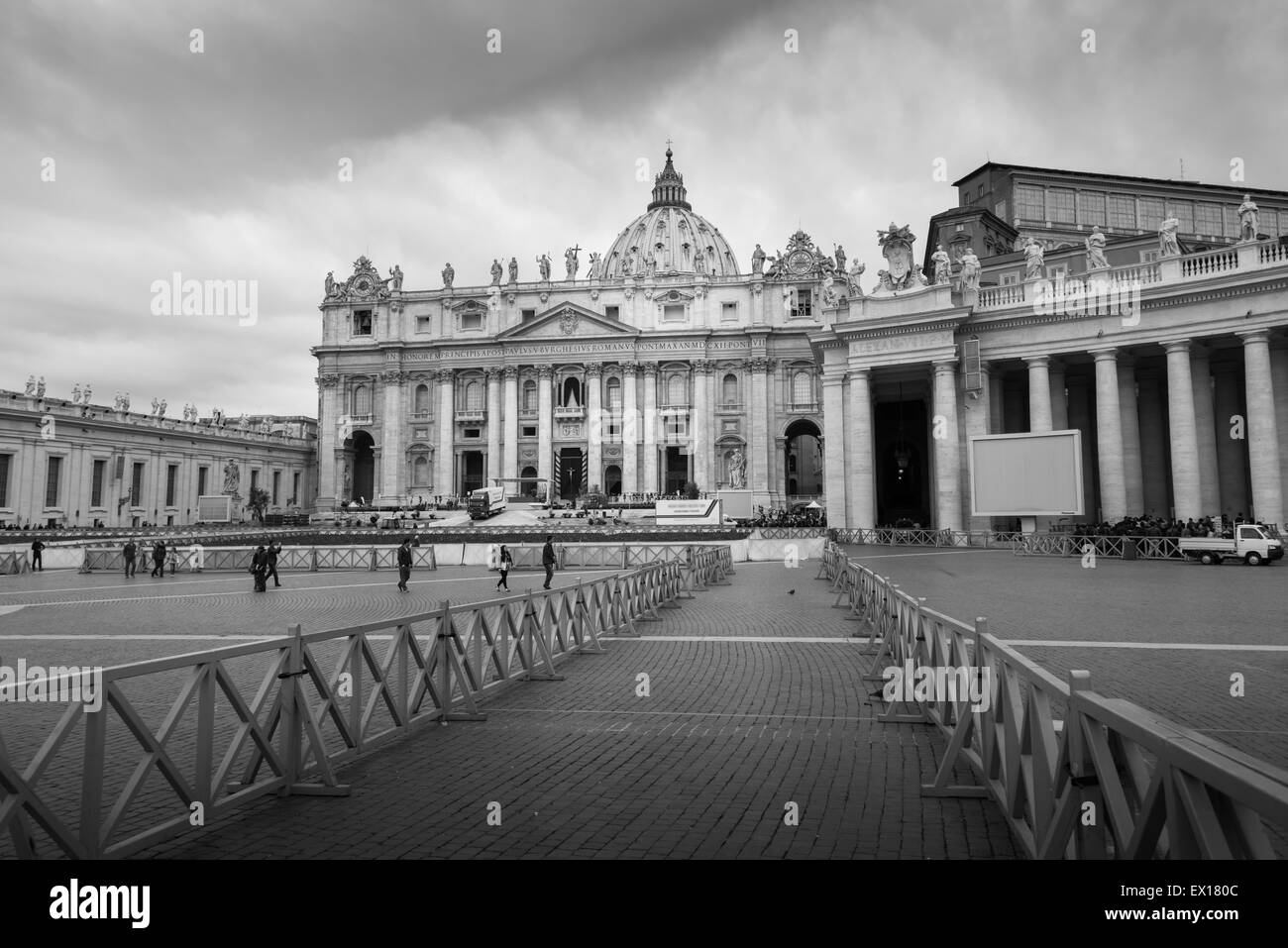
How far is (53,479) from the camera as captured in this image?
201 feet

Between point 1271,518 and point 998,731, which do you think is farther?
point 1271,518

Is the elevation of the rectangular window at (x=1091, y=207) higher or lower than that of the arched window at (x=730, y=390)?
higher

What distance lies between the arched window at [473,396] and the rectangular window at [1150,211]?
58.2 meters

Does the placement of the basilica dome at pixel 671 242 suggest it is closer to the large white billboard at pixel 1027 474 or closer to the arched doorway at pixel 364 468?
the arched doorway at pixel 364 468

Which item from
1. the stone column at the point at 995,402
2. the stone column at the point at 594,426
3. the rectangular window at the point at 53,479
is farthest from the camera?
the stone column at the point at 594,426

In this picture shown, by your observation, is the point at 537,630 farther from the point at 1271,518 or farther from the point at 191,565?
the point at 1271,518

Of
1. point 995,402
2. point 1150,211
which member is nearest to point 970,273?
point 995,402

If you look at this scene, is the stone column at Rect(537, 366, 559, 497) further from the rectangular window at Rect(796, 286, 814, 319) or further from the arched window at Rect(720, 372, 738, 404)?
the rectangular window at Rect(796, 286, 814, 319)

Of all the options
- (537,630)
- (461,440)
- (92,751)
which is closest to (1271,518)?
(537,630)

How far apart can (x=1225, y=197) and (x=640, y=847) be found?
229 feet

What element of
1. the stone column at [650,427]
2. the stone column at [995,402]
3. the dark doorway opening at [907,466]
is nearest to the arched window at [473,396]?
the stone column at [650,427]

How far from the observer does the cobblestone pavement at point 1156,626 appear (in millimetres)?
7770

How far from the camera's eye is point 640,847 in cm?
469
